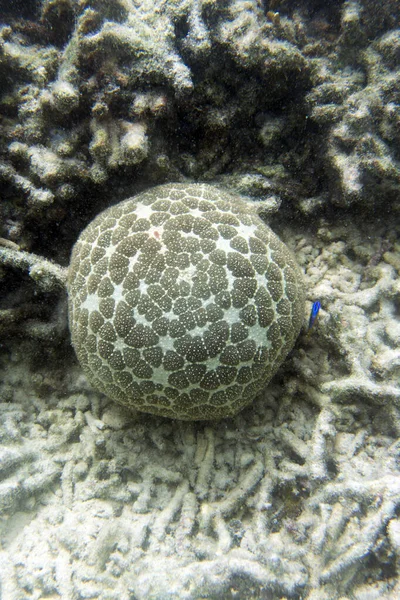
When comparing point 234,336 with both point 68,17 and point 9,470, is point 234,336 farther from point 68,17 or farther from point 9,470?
point 68,17

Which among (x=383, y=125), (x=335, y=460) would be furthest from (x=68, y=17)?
(x=335, y=460)

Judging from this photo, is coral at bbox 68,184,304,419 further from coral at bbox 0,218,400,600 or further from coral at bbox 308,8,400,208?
coral at bbox 308,8,400,208

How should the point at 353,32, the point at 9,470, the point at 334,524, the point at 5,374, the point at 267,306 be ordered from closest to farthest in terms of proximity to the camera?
the point at 334,524 < the point at 267,306 < the point at 9,470 < the point at 353,32 < the point at 5,374

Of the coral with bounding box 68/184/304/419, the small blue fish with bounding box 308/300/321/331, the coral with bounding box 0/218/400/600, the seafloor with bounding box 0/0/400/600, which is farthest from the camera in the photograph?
the small blue fish with bounding box 308/300/321/331

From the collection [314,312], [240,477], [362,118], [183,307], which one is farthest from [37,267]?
[362,118]

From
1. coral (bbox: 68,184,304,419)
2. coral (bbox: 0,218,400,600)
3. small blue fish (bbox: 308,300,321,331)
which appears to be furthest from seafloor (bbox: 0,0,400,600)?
coral (bbox: 68,184,304,419)

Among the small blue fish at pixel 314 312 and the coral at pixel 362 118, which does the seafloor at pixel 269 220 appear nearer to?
the coral at pixel 362 118

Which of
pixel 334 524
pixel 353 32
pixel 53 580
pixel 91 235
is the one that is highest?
pixel 353 32
